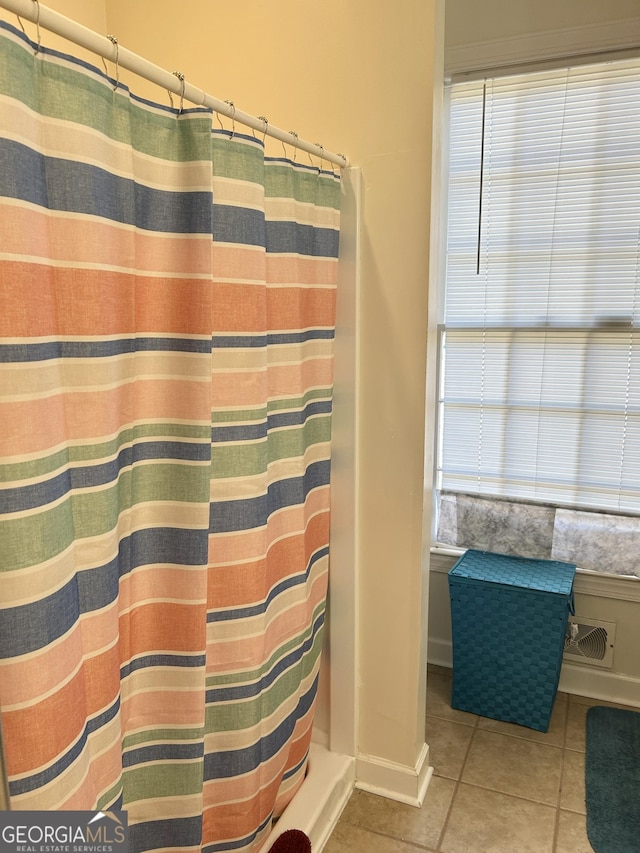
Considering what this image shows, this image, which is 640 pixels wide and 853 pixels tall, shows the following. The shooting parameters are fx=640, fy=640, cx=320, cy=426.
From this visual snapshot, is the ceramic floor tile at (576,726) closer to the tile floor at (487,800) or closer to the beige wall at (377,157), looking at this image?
the tile floor at (487,800)

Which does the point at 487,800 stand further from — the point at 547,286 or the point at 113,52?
the point at 113,52

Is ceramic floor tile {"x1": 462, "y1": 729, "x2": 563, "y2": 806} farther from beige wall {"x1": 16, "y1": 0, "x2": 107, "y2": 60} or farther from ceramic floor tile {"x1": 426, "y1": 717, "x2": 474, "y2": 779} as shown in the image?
beige wall {"x1": 16, "y1": 0, "x2": 107, "y2": 60}

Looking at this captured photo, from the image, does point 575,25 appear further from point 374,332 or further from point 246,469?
point 246,469

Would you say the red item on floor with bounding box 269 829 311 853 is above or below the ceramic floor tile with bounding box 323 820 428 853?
above

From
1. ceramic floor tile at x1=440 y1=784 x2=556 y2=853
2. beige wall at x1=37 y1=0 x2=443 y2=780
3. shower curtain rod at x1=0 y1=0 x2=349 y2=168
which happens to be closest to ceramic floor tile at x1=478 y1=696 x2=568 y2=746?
ceramic floor tile at x1=440 y1=784 x2=556 y2=853

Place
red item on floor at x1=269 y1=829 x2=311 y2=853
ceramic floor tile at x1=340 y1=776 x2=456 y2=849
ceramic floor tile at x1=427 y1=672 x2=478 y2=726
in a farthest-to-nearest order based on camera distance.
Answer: ceramic floor tile at x1=427 y1=672 x2=478 y2=726, ceramic floor tile at x1=340 y1=776 x2=456 y2=849, red item on floor at x1=269 y1=829 x2=311 y2=853

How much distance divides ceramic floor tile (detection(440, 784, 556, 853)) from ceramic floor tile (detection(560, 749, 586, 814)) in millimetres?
68

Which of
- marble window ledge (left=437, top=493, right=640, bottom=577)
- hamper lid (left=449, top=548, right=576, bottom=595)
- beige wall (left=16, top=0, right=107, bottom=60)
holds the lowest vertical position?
hamper lid (left=449, top=548, right=576, bottom=595)

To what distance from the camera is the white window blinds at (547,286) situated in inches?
83.9

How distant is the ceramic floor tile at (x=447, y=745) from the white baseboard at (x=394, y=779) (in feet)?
0.30

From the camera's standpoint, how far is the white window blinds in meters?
2.13

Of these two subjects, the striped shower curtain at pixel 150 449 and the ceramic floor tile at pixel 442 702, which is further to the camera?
A: the ceramic floor tile at pixel 442 702

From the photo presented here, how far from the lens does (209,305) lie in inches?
42.0

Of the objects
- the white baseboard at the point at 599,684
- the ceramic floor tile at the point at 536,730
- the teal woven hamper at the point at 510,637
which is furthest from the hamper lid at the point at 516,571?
the ceramic floor tile at the point at 536,730
